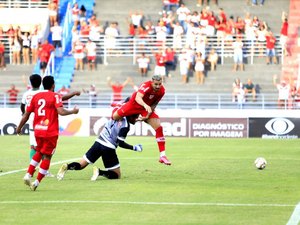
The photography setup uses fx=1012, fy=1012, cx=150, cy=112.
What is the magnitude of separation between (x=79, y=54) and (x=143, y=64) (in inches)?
121

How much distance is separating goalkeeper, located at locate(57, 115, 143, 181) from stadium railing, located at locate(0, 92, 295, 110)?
22111 millimetres

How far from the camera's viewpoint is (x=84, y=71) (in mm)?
45844

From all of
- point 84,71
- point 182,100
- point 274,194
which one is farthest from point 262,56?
point 274,194

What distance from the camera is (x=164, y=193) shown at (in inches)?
633

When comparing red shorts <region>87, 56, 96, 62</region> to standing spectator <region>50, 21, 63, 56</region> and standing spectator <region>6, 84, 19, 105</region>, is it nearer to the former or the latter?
standing spectator <region>50, 21, 63, 56</region>

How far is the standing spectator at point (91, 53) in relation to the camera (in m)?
45.0

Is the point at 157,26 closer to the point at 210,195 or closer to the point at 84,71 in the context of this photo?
the point at 84,71

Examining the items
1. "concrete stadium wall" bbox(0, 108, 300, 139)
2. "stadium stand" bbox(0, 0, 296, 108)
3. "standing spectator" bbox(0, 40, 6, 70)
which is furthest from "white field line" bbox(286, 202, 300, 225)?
"standing spectator" bbox(0, 40, 6, 70)

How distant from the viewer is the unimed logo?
37656 mm

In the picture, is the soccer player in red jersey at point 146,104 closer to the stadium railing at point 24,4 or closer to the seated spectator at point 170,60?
the seated spectator at point 170,60

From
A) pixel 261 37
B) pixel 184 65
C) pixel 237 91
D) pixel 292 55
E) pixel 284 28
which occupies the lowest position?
pixel 237 91

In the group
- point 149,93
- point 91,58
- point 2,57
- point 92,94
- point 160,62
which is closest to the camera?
point 149,93

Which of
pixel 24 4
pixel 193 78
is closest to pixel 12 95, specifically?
pixel 193 78

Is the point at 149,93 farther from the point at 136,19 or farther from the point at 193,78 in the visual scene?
the point at 136,19
